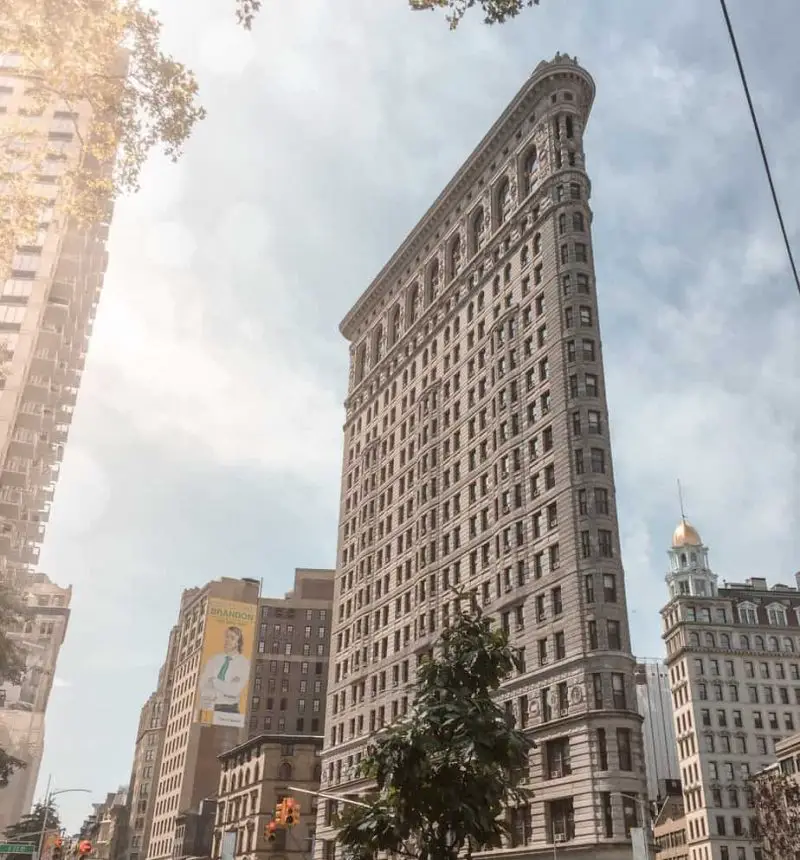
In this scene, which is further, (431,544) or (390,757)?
(431,544)

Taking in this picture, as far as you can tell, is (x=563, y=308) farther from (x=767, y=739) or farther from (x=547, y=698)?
(x=767, y=739)

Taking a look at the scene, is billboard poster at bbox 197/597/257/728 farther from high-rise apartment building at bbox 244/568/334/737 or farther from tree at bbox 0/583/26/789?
tree at bbox 0/583/26/789

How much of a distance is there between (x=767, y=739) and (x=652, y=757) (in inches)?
1444

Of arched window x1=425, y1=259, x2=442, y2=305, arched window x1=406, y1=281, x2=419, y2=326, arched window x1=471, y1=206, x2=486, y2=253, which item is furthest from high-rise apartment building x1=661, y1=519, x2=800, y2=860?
arched window x1=471, y1=206, x2=486, y2=253

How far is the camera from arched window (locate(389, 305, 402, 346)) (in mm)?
98312

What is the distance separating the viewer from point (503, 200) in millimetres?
82562

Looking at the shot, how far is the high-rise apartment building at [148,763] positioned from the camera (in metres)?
147

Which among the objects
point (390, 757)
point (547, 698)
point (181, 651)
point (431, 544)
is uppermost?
point (181, 651)

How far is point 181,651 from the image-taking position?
519 feet

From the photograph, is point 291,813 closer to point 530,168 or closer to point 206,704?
point 530,168

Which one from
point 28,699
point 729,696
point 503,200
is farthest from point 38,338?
point 729,696

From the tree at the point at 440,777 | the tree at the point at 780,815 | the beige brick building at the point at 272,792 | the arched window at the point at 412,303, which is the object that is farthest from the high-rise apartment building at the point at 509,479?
the tree at the point at 780,815

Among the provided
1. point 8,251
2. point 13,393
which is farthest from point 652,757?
point 8,251

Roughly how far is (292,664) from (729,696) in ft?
225
